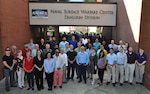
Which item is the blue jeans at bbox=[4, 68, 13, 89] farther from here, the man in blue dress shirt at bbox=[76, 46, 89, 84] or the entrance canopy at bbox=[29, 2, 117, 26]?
the entrance canopy at bbox=[29, 2, 117, 26]

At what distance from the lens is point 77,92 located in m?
7.55

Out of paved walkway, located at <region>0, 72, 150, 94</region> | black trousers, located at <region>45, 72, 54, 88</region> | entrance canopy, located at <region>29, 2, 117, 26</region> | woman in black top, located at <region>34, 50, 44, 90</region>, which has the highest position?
entrance canopy, located at <region>29, 2, 117, 26</region>

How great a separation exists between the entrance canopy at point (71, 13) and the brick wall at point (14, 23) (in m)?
0.80

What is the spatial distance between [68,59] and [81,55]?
67 centimetres

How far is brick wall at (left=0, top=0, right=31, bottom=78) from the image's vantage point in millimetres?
8928

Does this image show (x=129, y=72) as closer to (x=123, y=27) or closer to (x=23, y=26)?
(x=123, y=27)

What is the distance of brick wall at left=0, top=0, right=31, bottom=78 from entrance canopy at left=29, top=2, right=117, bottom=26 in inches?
31.5

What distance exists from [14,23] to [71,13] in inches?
164

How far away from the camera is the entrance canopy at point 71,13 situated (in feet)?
42.2

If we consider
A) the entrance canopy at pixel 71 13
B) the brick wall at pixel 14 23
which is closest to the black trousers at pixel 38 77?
the brick wall at pixel 14 23

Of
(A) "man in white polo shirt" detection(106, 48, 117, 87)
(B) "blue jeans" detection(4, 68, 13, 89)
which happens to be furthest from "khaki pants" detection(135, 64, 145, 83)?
(B) "blue jeans" detection(4, 68, 13, 89)

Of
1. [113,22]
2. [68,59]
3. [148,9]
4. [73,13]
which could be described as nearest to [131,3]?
[148,9]

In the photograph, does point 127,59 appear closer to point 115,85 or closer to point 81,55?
point 115,85

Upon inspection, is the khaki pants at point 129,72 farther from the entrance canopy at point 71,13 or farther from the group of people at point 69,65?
the entrance canopy at point 71,13
